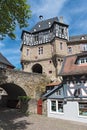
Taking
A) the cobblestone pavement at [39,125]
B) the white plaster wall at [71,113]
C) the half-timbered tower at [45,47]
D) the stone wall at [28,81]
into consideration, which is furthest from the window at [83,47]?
the cobblestone pavement at [39,125]

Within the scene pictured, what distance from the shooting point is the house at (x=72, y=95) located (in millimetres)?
15516

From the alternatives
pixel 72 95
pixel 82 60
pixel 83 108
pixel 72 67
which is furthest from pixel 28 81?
pixel 83 108

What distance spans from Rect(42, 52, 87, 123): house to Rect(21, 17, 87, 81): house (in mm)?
11698

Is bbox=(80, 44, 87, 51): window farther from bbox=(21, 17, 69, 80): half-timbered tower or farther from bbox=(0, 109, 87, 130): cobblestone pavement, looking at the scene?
bbox=(0, 109, 87, 130): cobblestone pavement

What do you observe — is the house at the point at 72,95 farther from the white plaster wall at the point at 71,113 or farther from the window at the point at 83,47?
the window at the point at 83,47

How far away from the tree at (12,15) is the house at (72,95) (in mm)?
6937

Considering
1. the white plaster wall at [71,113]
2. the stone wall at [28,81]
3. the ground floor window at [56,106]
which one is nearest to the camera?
the white plaster wall at [71,113]

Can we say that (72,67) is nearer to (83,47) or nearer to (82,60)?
(82,60)

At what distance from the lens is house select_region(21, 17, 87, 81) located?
3102 cm

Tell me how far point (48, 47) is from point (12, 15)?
20.5 m

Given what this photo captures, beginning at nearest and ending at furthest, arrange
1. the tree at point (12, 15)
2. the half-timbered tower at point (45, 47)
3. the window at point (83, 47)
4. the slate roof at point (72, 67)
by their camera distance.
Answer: the tree at point (12, 15) < the slate roof at point (72, 67) < the half-timbered tower at point (45, 47) < the window at point (83, 47)

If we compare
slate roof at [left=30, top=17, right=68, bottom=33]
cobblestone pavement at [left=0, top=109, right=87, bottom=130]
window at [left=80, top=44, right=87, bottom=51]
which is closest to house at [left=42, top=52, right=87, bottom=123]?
cobblestone pavement at [left=0, top=109, right=87, bottom=130]

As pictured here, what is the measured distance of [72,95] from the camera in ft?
53.0

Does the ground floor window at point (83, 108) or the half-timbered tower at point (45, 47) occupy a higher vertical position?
the half-timbered tower at point (45, 47)
